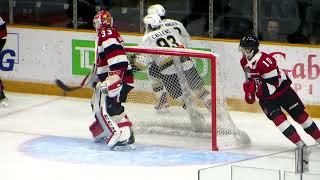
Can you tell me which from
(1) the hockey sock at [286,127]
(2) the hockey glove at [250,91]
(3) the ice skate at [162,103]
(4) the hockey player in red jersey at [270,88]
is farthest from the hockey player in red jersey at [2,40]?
(1) the hockey sock at [286,127]

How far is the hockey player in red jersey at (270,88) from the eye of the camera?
28.8 feet

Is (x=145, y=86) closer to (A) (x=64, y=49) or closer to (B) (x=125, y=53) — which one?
(B) (x=125, y=53)

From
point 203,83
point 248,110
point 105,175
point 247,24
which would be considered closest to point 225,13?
point 247,24

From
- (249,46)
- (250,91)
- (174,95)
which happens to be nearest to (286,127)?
(250,91)

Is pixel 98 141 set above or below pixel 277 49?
below

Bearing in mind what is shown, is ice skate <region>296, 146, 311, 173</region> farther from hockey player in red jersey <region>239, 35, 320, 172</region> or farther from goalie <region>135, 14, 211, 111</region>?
goalie <region>135, 14, 211, 111</region>

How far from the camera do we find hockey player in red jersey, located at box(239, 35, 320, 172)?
8.77 metres

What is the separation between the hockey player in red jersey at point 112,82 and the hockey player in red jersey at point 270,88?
102 centimetres

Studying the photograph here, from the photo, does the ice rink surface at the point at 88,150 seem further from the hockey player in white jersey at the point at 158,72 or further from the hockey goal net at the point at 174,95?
the hockey player in white jersey at the point at 158,72

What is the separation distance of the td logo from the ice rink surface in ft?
1.97

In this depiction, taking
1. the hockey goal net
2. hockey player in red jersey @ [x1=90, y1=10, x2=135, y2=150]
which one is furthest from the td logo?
hockey player in red jersey @ [x1=90, y1=10, x2=135, y2=150]

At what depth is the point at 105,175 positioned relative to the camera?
331 inches

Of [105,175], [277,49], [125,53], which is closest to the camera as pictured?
[105,175]

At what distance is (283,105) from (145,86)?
140 centimetres
